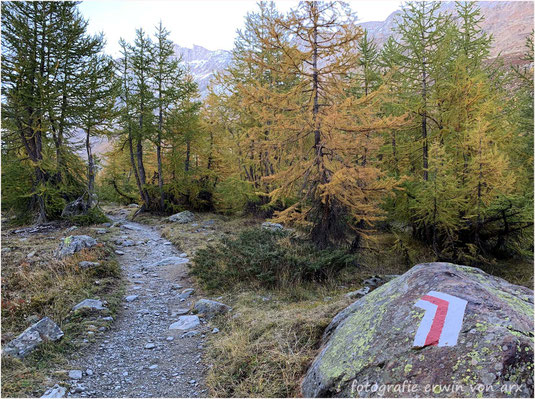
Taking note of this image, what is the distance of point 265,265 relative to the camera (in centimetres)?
713

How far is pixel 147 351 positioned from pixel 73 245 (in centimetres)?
584

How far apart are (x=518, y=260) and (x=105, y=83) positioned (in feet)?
62.8

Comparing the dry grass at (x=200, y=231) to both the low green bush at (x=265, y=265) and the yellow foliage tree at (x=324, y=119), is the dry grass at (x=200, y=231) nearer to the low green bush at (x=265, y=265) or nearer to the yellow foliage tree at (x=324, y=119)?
the low green bush at (x=265, y=265)

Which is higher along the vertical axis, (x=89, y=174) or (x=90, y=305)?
(x=89, y=174)

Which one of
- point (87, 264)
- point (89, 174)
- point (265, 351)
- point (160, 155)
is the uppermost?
point (160, 155)

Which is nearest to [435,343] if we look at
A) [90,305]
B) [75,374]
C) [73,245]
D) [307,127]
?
[75,374]

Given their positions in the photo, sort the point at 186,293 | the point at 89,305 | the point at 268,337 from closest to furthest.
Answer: the point at 268,337 → the point at 89,305 → the point at 186,293

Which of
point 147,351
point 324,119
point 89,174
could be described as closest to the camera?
point 147,351

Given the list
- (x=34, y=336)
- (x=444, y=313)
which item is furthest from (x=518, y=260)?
(x=34, y=336)

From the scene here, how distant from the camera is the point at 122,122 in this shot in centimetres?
1772

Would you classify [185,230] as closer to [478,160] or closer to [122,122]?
[122,122]

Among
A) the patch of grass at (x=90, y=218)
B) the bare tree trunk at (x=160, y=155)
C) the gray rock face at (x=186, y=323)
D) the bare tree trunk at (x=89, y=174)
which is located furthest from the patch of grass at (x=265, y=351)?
the bare tree trunk at (x=160, y=155)

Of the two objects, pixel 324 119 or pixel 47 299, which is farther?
pixel 324 119

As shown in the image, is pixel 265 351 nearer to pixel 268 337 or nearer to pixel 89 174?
pixel 268 337
